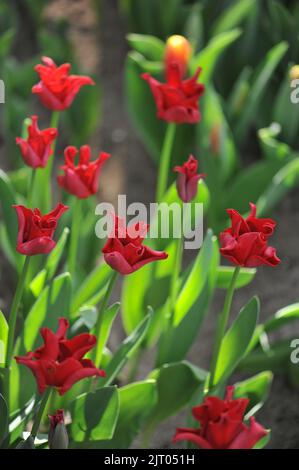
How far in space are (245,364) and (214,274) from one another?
12.1 inches

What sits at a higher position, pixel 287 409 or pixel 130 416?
pixel 130 416

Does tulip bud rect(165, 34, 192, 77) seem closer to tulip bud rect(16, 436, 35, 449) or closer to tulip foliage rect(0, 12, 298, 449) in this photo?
tulip foliage rect(0, 12, 298, 449)

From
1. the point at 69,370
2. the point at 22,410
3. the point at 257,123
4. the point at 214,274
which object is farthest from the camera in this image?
the point at 257,123

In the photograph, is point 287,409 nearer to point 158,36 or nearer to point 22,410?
point 22,410

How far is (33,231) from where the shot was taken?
1351mm

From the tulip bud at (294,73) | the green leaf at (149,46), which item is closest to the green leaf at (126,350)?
the tulip bud at (294,73)

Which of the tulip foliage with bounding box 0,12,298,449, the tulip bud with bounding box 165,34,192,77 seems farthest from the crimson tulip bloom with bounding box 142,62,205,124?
the tulip bud with bounding box 165,34,192,77

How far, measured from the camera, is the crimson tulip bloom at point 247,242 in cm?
135

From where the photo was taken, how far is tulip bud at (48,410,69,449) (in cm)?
137

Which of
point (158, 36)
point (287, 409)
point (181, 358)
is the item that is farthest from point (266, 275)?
point (158, 36)

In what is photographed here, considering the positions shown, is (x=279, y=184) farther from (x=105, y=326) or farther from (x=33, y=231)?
(x=33, y=231)

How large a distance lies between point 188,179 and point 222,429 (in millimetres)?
390

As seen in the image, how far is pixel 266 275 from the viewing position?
228cm

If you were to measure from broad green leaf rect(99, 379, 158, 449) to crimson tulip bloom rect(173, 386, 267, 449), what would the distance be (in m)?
0.27
